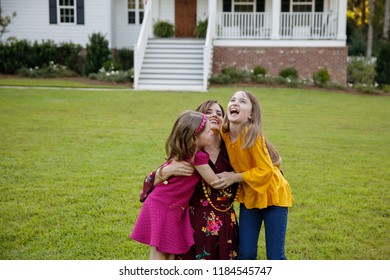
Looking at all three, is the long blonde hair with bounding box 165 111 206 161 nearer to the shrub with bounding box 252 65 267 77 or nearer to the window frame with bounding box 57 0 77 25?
the shrub with bounding box 252 65 267 77

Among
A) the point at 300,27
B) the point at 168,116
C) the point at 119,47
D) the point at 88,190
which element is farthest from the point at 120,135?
the point at 119,47

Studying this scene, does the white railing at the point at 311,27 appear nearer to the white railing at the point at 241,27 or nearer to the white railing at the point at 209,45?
the white railing at the point at 241,27

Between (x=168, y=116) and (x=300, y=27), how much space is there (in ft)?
39.7

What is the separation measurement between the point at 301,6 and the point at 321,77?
496 centimetres

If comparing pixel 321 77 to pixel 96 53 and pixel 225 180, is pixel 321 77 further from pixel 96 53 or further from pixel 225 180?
pixel 225 180

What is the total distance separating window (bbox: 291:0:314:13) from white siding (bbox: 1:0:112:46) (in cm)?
858

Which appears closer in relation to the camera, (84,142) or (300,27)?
(84,142)

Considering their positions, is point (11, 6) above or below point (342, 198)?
above

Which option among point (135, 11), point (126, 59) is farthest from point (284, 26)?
point (135, 11)

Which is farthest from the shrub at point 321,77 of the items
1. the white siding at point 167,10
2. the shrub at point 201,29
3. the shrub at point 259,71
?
the white siding at point 167,10

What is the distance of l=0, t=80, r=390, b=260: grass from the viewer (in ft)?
16.2

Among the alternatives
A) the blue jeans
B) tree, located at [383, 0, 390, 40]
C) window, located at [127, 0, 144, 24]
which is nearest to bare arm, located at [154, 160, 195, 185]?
the blue jeans

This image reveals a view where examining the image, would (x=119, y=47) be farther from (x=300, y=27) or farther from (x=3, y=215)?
(x=3, y=215)

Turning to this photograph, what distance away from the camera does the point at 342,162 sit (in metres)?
8.59
